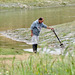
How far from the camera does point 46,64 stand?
6.07 metres

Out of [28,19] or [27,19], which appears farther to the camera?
[27,19]

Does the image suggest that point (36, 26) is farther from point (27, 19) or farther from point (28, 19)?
point (27, 19)

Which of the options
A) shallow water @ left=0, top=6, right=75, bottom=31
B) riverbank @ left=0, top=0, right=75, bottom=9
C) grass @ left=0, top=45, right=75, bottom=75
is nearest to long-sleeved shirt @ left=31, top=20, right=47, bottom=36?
grass @ left=0, top=45, right=75, bottom=75

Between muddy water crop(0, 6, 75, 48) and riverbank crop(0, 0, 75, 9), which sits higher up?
muddy water crop(0, 6, 75, 48)

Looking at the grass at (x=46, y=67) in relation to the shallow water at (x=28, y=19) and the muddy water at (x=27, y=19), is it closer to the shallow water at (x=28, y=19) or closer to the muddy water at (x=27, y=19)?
the muddy water at (x=27, y=19)

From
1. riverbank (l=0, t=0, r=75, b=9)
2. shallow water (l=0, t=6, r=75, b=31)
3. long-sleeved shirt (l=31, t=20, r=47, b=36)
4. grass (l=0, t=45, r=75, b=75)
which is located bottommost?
riverbank (l=0, t=0, r=75, b=9)

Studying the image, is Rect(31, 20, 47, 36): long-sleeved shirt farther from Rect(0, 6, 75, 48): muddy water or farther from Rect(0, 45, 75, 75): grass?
Rect(0, 6, 75, 48): muddy water

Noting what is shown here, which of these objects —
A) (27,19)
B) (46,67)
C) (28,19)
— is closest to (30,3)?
(27,19)

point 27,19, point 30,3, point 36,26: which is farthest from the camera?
point 30,3

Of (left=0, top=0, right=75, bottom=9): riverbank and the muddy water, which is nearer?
the muddy water

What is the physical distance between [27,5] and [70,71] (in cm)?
10172

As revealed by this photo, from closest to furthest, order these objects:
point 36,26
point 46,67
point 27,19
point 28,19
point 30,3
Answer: point 46,67
point 36,26
point 28,19
point 27,19
point 30,3

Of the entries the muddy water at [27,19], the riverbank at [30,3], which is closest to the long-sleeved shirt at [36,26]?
the muddy water at [27,19]

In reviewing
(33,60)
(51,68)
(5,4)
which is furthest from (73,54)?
(5,4)
